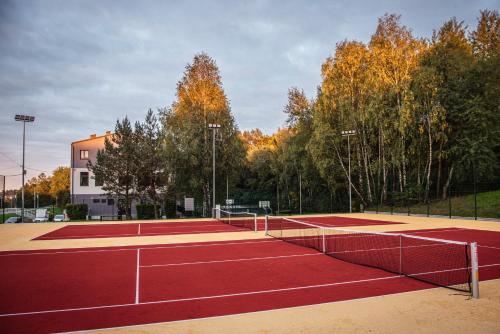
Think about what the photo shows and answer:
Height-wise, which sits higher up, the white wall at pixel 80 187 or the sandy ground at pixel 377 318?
the white wall at pixel 80 187

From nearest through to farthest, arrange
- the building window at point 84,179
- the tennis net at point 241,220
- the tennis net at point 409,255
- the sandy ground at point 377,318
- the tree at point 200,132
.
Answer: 1. the sandy ground at point 377,318
2. the tennis net at point 409,255
3. the tennis net at point 241,220
4. the tree at point 200,132
5. the building window at point 84,179

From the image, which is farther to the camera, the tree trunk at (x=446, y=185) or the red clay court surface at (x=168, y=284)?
the tree trunk at (x=446, y=185)

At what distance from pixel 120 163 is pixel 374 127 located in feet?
84.2

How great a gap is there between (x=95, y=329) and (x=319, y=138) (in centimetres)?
3416

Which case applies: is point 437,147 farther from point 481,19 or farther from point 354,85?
point 481,19

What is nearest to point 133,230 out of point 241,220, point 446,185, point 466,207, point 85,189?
point 241,220

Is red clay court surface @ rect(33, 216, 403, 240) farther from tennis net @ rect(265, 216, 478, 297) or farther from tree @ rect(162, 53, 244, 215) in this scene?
tree @ rect(162, 53, 244, 215)

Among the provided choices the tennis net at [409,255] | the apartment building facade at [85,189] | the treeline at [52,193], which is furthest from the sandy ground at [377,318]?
the treeline at [52,193]

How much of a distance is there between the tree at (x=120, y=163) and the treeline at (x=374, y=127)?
0.33ft

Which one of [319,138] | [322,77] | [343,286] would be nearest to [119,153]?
[319,138]

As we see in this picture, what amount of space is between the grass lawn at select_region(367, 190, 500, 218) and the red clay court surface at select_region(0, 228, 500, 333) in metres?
15.9

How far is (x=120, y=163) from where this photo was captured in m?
37.3

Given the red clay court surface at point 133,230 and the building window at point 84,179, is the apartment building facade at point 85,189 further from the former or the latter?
the red clay court surface at point 133,230

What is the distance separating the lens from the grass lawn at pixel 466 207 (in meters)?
28.7
